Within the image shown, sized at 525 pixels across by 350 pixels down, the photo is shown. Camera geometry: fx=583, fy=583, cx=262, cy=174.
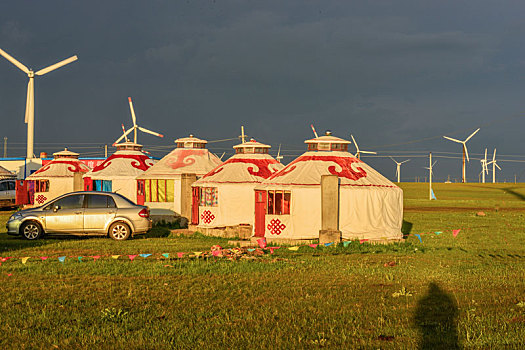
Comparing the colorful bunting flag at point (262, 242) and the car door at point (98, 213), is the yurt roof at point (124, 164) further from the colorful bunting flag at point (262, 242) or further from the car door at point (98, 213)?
the colorful bunting flag at point (262, 242)

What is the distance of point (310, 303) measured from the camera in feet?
35.3

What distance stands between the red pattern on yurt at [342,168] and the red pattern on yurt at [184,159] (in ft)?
34.3

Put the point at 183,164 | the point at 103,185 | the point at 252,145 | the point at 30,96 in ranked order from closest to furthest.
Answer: the point at 252,145 → the point at 183,164 → the point at 103,185 → the point at 30,96

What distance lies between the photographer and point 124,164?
121ft

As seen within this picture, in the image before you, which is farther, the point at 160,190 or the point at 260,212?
the point at 160,190

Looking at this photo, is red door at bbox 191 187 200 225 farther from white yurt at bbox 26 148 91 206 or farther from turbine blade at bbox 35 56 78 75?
turbine blade at bbox 35 56 78 75

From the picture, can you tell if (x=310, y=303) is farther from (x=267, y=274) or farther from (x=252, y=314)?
(x=267, y=274)

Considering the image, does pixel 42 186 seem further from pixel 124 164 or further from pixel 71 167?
pixel 124 164

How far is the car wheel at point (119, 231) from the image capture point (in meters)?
21.8

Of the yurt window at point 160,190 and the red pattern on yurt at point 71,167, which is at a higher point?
the red pattern on yurt at point 71,167

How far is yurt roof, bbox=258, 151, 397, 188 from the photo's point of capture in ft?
73.5

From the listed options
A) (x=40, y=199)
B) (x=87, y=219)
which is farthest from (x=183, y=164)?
(x=40, y=199)

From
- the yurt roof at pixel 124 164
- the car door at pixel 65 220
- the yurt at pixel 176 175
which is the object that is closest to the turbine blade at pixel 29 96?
the yurt roof at pixel 124 164

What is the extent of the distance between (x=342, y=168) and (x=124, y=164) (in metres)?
17.9
